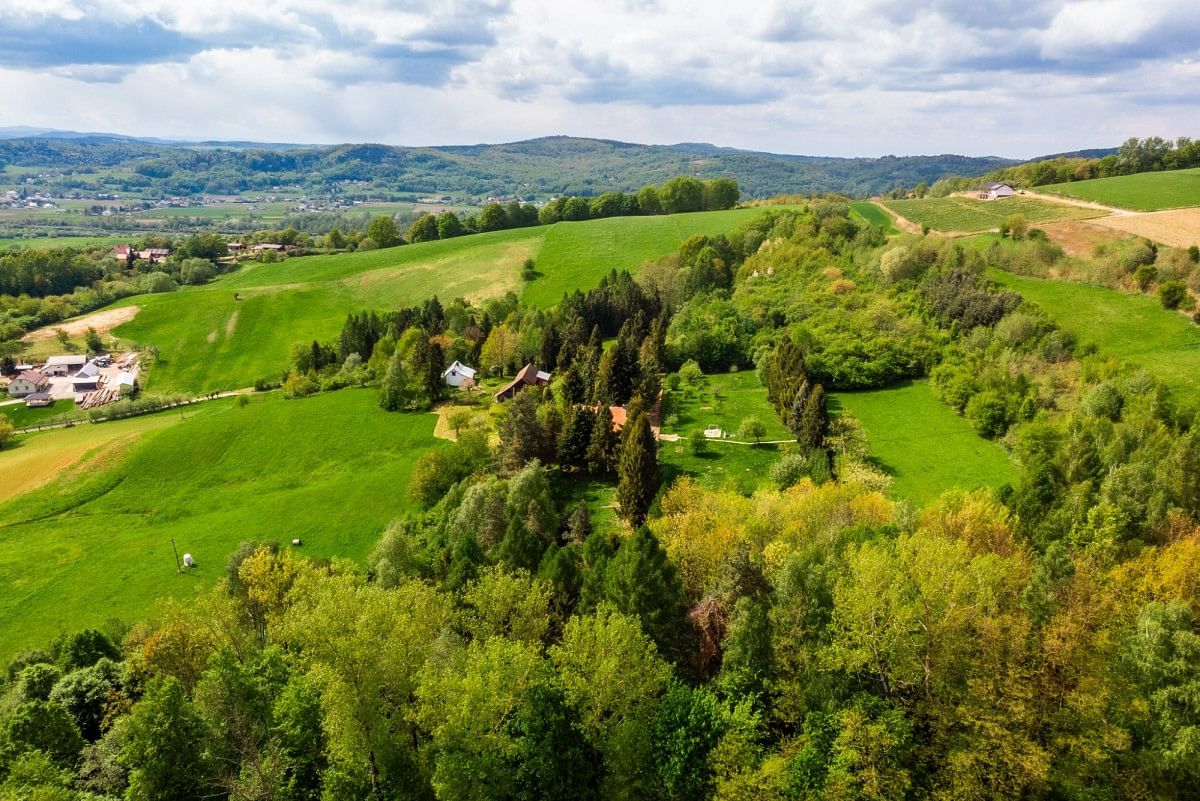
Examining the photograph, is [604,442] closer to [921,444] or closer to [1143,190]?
[921,444]

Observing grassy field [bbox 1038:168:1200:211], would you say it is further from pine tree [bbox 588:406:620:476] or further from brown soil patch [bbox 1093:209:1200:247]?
pine tree [bbox 588:406:620:476]

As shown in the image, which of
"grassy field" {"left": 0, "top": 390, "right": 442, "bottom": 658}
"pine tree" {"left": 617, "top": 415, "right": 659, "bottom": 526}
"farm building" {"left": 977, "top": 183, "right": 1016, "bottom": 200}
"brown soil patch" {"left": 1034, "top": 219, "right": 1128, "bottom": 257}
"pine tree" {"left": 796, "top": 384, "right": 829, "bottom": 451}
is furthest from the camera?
"farm building" {"left": 977, "top": 183, "right": 1016, "bottom": 200}

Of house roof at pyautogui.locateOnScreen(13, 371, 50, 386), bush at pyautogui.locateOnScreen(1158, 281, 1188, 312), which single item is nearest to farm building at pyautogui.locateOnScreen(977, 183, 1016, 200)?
bush at pyautogui.locateOnScreen(1158, 281, 1188, 312)

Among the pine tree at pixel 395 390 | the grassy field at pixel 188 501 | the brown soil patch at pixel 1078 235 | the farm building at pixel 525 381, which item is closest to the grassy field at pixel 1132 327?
the brown soil patch at pixel 1078 235

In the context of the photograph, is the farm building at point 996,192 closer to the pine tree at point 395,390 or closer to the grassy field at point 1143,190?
the grassy field at point 1143,190

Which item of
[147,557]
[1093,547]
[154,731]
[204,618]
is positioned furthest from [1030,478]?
[147,557]
